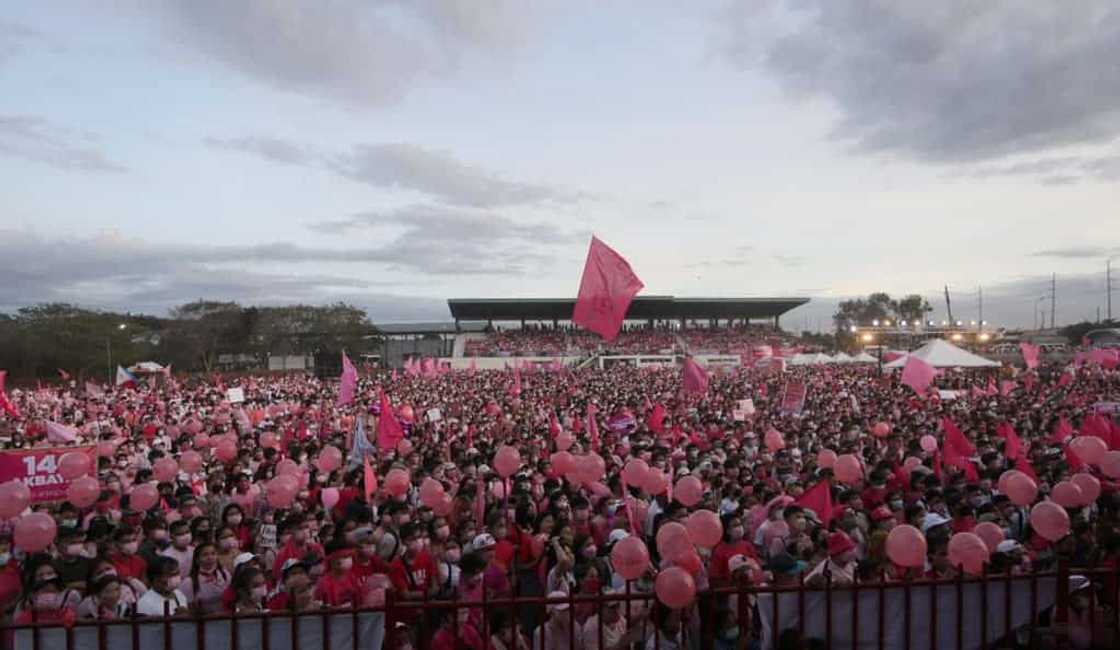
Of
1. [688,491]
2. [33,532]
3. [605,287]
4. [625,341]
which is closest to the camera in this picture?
[33,532]

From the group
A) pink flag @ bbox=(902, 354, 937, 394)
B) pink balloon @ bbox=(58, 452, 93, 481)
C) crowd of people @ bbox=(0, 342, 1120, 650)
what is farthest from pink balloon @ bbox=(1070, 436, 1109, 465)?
pink balloon @ bbox=(58, 452, 93, 481)

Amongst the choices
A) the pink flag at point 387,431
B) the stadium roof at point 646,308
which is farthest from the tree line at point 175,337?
the pink flag at point 387,431

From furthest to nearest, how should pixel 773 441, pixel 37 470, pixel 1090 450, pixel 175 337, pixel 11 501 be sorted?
pixel 175 337 < pixel 773 441 < pixel 37 470 < pixel 1090 450 < pixel 11 501

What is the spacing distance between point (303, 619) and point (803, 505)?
445cm

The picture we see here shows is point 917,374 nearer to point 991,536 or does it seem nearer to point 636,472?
point 636,472

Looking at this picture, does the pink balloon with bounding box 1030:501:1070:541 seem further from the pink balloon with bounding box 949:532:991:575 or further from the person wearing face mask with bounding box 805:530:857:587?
the person wearing face mask with bounding box 805:530:857:587

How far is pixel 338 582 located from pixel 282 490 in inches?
86.5

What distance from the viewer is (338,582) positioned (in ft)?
15.6

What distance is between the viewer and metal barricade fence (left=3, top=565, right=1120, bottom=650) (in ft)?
11.0

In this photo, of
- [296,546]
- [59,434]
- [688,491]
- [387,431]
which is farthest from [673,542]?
[59,434]

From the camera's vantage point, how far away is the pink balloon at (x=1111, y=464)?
728 centimetres

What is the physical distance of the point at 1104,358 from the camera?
23.0 meters

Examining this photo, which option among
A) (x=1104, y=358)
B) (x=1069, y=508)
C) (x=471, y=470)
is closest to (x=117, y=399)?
(x=471, y=470)

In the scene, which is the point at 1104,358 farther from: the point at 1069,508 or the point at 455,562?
the point at 455,562
